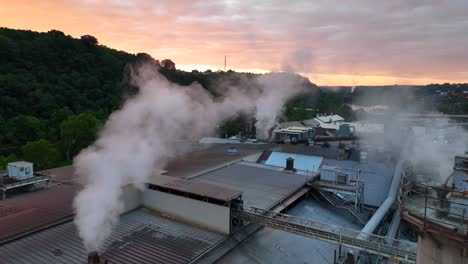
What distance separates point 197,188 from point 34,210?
991cm

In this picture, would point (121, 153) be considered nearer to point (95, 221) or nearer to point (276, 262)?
point (95, 221)

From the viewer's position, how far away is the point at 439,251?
780cm

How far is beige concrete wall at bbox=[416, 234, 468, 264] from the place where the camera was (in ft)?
24.2

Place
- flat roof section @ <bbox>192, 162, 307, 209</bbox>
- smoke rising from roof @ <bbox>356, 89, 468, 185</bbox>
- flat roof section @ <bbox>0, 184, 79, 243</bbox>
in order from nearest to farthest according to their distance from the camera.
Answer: smoke rising from roof @ <bbox>356, 89, 468, 185</bbox> < flat roof section @ <bbox>0, 184, 79, 243</bbox> < flat roof section @ <bbox>192, 162, 307, 209</bbox>

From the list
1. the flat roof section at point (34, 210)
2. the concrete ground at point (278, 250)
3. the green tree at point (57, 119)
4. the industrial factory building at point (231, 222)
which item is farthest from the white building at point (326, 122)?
the flat roof section at point (34, 210)

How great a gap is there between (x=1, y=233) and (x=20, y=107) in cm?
4047

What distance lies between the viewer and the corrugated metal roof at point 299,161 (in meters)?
31.4

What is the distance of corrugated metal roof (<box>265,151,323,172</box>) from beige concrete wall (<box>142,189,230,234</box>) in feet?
53.1

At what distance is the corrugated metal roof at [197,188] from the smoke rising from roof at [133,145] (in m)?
1.29

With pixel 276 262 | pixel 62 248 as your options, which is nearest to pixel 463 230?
pixel 276 262

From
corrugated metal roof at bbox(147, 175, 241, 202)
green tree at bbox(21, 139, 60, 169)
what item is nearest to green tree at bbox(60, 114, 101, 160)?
green tree at bbox(21, 139, 60, 169)

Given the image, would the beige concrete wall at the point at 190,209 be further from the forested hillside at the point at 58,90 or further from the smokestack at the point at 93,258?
the forested hillside at the point at 58,90

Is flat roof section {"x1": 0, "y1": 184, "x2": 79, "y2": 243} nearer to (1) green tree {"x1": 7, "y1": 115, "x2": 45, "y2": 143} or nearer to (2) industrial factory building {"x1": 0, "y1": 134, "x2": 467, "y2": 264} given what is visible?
(2) industrial factory building {"x1": 0, "y1": 134, "x2": 467, "y2": 264}

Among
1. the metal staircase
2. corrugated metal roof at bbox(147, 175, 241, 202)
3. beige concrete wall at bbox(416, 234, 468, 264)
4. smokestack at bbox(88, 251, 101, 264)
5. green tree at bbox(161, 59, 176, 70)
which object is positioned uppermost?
green tree at bbox(161, 59, 176, 70)
